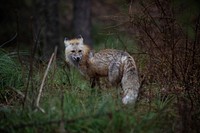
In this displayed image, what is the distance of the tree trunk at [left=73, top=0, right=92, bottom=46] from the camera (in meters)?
18.1

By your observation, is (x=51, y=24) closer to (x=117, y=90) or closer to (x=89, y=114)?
(x=117, y=90)

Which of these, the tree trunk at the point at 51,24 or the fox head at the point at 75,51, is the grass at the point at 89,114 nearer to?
the fox head at the point at 75,51

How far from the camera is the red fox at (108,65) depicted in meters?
8.05

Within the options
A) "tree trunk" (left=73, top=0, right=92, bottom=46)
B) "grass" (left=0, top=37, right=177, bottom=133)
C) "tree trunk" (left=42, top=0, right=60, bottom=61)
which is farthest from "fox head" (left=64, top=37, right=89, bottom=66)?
"tree trunk" (left=73, top=0, right=92, bottom=46)

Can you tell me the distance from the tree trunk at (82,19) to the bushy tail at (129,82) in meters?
9.75

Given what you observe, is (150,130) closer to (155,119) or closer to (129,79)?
(155,119)

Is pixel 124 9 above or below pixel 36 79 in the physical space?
above

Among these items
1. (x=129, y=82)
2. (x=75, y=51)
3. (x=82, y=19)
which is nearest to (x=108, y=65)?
(x=129, y=82)

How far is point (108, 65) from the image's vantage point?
8.80 m

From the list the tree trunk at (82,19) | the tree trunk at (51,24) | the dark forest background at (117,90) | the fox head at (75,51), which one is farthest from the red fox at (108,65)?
A: the tree trunk at (82,19)

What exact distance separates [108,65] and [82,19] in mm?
9778

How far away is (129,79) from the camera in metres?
8.20

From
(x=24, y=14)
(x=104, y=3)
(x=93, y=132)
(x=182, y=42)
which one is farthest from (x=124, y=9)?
(x=104, y=3)

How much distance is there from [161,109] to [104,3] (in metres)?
18.9
